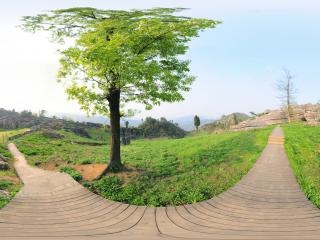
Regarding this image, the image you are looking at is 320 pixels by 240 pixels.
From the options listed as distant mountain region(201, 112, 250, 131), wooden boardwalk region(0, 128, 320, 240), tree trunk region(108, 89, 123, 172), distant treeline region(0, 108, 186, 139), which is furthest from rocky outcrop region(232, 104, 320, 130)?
wooden boardwalk region(0, 128, 320, 240)

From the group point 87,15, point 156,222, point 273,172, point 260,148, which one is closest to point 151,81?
point 87,15

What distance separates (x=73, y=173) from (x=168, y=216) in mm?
9934

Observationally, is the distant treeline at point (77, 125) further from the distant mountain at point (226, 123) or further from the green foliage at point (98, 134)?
the distant mountain at point (226, 123)

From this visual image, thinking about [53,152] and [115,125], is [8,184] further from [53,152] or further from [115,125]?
[53,152]

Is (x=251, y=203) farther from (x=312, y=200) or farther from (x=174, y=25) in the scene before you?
(x=174, y=25)

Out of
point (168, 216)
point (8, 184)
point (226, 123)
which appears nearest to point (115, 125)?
point (8, 184)

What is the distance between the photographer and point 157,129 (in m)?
89.8

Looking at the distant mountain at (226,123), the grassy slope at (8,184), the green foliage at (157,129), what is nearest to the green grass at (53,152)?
the grassy slope at (8,184)

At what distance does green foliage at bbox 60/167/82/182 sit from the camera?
75.7 feet

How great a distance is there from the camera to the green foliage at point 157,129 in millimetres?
83562

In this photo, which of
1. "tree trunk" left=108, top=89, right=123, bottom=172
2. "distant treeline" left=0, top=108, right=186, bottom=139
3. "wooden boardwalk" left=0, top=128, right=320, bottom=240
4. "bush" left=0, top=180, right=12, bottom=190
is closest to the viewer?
"wooden boardwalk" left=0, top=128, right=320, bottom=240

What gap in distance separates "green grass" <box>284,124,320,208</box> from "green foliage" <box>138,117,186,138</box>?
154 feet

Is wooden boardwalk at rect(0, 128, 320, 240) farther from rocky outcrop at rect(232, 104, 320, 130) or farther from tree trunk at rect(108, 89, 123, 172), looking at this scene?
rocky outcrop at rect(232, 104, 320, 130)

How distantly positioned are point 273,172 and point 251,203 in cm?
640
